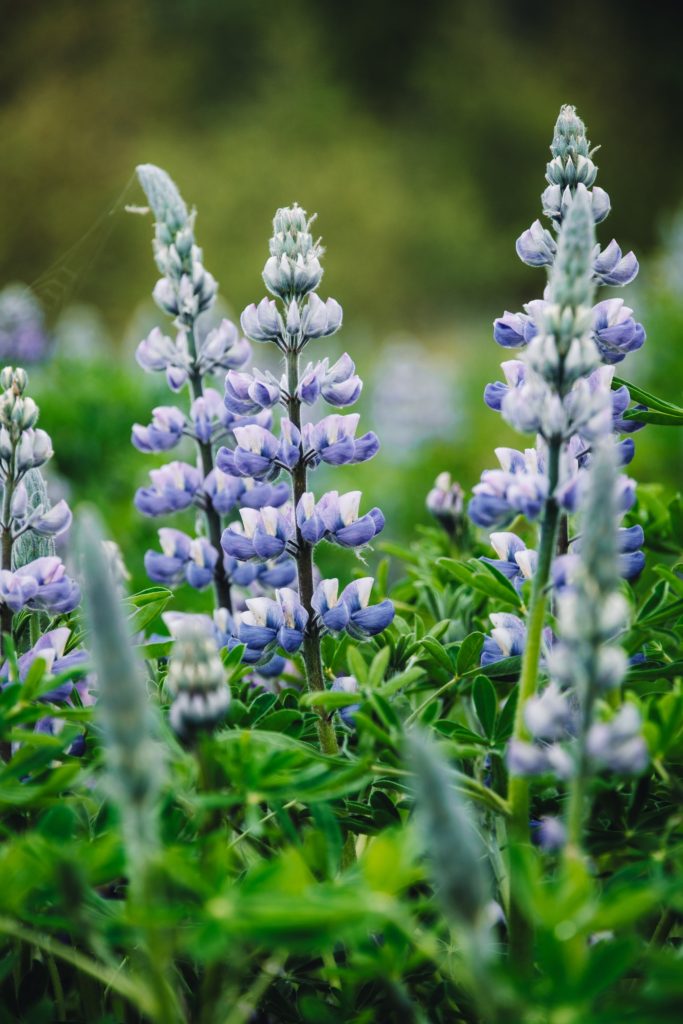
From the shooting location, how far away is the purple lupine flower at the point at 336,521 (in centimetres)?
94

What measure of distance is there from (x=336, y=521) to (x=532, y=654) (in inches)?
10.9

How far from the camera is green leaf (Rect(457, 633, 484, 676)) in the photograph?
91cm

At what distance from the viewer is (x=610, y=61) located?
51.3 ft

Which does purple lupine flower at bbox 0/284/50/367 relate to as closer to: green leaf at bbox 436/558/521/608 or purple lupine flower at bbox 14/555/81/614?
purple lupine flower at bbox 14/555/81/614

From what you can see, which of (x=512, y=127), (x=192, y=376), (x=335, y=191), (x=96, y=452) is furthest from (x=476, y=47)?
(x=192, y=376)

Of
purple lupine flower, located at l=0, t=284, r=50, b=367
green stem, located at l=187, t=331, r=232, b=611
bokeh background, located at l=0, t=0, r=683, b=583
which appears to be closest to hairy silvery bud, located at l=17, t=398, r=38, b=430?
green stem, located at l=187, t=331, r=232, b=611

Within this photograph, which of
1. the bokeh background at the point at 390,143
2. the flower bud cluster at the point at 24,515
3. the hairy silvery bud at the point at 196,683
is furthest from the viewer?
the bokeh background at the point at 390,143

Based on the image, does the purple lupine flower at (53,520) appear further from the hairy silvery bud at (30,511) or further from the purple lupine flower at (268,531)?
the purple lupine flower at (268,531)

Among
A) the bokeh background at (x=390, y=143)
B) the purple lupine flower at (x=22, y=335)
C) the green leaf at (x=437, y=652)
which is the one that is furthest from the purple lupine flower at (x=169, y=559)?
the bokeh background at (x=390, y=143)

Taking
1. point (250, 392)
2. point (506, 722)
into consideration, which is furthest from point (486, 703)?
point (250, 392)

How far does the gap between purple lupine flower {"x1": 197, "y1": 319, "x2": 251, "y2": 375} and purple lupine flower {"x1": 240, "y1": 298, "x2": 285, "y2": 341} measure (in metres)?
0.13

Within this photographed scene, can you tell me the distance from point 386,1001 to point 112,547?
0.53 metres

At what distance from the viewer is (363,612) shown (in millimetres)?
939

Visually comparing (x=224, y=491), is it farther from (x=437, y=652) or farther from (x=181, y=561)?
(x=437, y=652)
